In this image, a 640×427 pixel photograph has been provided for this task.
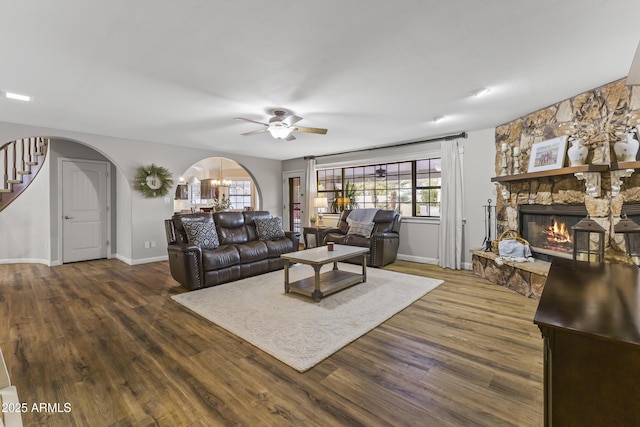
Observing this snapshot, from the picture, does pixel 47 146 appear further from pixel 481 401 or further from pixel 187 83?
pixel 481 401

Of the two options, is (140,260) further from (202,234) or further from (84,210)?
(202,234)

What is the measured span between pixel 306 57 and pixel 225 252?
291cm

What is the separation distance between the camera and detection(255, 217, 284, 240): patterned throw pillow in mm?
5188

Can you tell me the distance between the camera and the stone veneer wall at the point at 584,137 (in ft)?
9.54

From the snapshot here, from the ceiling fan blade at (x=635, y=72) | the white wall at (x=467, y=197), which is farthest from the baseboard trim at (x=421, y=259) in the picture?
the ceiling fan blade at (x=635, y=72)

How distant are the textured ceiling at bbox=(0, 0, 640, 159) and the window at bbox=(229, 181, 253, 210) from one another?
6.71m

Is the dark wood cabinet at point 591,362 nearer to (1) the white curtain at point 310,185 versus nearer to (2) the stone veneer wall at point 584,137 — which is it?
(2) the stone veneer wall at point 584,137

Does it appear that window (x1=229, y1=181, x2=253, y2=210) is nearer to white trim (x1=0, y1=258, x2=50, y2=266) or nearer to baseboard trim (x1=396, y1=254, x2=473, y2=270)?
white trim (x1=0, y1=258, x2=50, y2=266)

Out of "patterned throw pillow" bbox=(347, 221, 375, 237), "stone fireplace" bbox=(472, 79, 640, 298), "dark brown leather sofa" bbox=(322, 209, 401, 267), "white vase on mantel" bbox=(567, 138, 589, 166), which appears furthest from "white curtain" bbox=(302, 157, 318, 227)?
"white vase on mantel" bbox=(567, 138, 589, 166)

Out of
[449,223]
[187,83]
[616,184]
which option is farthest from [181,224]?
[616,184]

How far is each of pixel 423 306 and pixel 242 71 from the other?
3114 mm

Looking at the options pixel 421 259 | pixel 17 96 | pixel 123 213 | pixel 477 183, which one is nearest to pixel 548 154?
pixel 477 183

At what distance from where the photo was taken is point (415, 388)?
1874 millimetres

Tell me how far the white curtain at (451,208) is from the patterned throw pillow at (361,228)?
1.29 meters
